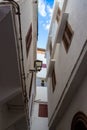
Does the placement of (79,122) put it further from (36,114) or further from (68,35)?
(36,114)

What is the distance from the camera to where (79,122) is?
497 cm

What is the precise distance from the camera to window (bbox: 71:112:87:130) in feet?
14.9

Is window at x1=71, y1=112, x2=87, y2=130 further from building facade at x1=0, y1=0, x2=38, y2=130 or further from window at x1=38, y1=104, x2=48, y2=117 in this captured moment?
window at x1=38, y1=104, x2=48, y2=117

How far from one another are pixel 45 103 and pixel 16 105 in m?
5.40

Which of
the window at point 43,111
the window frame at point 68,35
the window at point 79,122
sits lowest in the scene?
the window at point 43,111

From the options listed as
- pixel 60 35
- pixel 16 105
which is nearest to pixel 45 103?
pixel 60 35

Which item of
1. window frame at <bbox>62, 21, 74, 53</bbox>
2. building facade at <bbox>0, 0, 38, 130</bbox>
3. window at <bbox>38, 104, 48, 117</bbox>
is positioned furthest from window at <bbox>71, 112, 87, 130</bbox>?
window at <bbox>38, 104, 48, 117</bbox>

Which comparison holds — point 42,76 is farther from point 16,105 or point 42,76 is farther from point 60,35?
point 16,105

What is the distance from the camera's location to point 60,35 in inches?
302

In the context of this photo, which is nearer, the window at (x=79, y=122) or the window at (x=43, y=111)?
the window at (x=79, y=122)

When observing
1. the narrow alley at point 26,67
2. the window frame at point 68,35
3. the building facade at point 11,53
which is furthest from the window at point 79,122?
the window frame at point 68,35

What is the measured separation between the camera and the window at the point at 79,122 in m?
4.55

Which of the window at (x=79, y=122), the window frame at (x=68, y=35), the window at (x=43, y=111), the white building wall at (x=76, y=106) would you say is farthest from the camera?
the window at (x=43, y=111)

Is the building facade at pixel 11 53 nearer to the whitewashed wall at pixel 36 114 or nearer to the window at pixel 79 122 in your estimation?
the window at pixel 79 122
